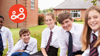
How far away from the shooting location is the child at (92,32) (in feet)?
6.26

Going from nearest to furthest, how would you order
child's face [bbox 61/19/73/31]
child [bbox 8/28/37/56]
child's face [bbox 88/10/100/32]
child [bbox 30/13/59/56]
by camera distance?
child's face [bbox 88/10/100/32]
child's face [bbox 61/19/73/31]
child [bbox 30/13/59/56]
child [bbox 8/28/37/56]

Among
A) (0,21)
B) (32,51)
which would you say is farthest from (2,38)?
(32,51)

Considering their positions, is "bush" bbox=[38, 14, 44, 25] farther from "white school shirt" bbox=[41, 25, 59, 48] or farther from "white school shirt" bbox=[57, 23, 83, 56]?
"white school shirt" bbox=[57, 23, 83, 56]

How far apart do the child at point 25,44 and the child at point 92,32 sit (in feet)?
6.15

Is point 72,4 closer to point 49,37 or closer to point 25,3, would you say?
point 25,3

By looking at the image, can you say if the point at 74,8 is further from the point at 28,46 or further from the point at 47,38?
the point at 47,38

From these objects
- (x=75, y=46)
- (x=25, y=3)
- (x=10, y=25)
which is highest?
(x=25, y=3)

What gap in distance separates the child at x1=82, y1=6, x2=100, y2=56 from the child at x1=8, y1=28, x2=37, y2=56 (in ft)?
6.15

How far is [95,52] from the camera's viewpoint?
1961mm

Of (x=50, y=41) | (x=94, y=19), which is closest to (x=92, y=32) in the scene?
(x=94, y=19)

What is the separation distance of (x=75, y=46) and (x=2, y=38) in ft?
8.10

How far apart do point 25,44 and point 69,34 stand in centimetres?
162

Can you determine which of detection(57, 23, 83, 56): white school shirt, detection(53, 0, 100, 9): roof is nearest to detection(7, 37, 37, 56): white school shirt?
detection(57, 23, 83, 56): white school shirt

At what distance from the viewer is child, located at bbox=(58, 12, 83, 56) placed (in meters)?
2.47
